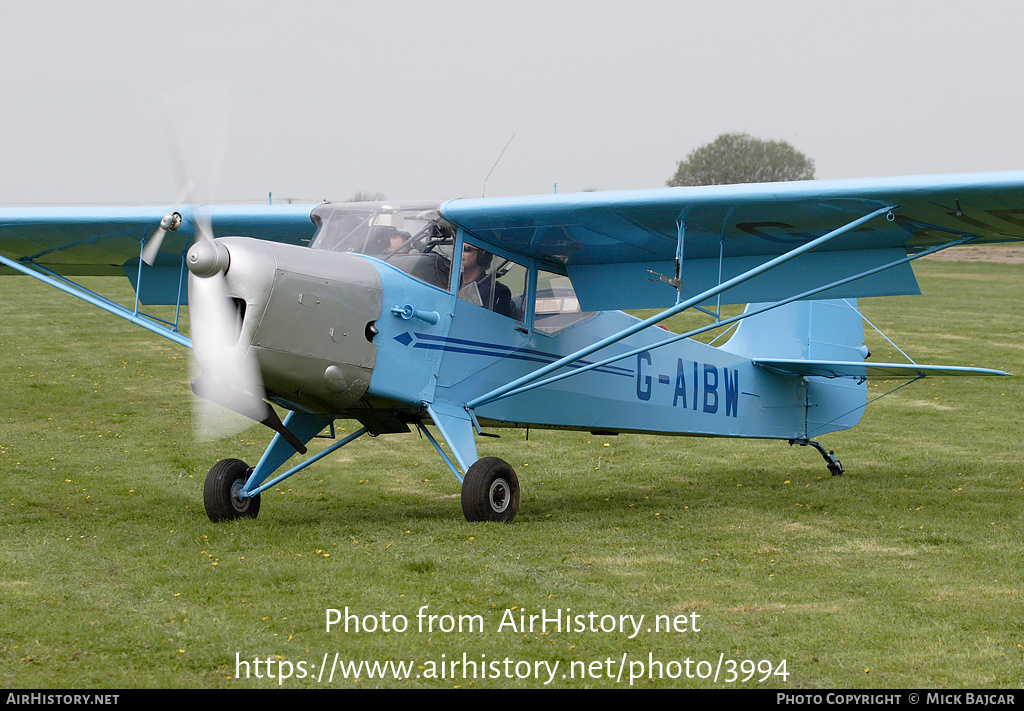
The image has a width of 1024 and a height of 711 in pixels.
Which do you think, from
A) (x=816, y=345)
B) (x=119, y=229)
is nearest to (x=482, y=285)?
(x=119, y=229)

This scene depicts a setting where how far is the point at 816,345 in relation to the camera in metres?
12.2

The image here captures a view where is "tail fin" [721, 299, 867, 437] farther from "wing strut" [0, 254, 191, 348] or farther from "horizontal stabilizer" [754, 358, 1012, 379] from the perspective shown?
"wing strut" [0, 254, 191, 348]

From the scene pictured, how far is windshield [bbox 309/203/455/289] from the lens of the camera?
8.17 m

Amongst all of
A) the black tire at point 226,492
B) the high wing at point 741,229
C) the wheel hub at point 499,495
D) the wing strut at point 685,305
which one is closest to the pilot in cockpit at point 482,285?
the high wing at point 741,229

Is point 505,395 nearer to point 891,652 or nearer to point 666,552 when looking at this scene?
point 666,552

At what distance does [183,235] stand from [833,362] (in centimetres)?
704

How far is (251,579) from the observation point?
6270 millimetres

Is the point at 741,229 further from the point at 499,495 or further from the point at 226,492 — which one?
the point at 226,492

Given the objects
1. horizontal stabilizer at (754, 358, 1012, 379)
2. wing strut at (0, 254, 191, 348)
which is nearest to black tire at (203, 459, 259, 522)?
wing strut at (0, 254, 191, 348)

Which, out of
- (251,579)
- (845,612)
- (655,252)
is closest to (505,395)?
(655,252)

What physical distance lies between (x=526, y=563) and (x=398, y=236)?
2964 mm

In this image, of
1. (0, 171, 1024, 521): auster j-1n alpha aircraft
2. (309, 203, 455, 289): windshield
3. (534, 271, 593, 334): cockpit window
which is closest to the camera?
(0, 171, 1024, 521): auster j-1n alpha aircraft

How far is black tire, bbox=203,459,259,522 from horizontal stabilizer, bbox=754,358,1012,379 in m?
5.91

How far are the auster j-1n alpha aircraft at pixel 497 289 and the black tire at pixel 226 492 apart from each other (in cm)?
2
